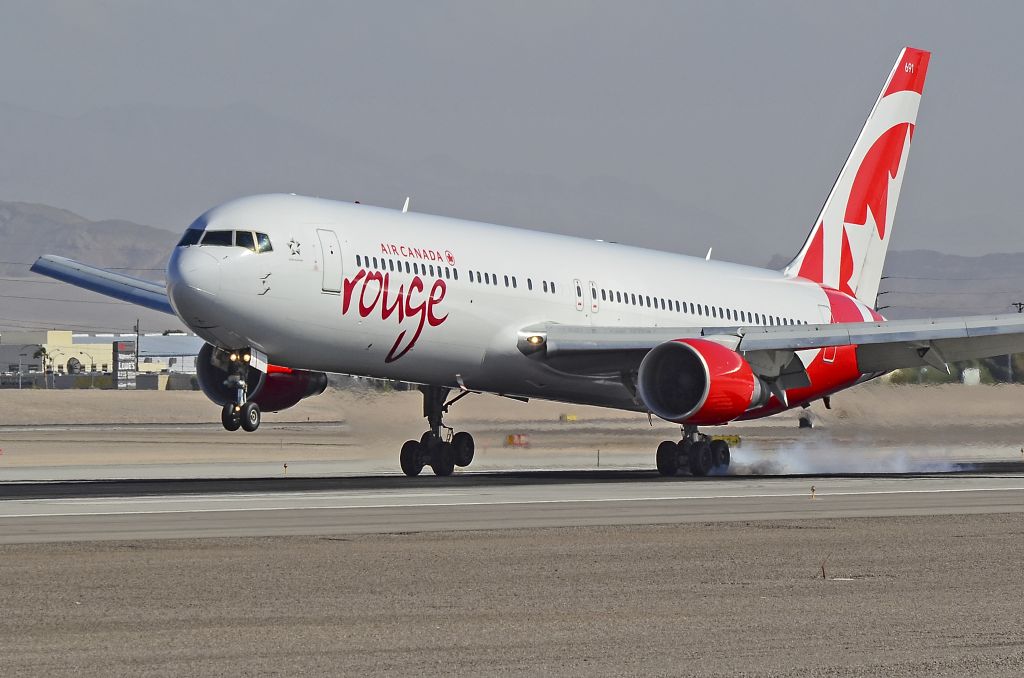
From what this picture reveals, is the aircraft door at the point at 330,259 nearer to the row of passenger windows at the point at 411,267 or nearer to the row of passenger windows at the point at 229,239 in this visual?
the row of passenger windows at the point at 411,267

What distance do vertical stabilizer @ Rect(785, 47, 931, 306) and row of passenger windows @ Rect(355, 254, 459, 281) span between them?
1379 cm

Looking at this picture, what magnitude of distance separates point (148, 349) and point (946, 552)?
555ft

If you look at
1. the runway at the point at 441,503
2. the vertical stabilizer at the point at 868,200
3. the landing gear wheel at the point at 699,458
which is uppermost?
the vertical stabilizer at the point at 868,200

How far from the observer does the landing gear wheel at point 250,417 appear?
27.8 meters

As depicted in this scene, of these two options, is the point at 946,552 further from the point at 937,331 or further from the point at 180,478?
the point at 180,478

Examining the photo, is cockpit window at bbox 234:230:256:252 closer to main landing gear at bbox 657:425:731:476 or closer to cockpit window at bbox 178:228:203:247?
cockpit window at bbox 178:228:203:247

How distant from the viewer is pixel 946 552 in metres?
17.1

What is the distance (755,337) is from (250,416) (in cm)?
1064

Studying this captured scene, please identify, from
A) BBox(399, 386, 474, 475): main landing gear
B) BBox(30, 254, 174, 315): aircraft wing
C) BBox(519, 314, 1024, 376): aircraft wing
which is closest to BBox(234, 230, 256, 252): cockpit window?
BBox(519, 314, 1024, 376): aircraft wing

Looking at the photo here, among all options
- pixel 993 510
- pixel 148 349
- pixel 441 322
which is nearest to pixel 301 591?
pixel 993 510

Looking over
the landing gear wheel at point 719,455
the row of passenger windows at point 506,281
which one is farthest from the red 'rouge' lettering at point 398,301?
the landing gear wheel at point 719,455

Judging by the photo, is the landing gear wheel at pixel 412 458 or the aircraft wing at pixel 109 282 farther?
the aircraft wing at pixel 109 282

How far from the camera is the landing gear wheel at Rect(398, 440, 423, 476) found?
116 ft

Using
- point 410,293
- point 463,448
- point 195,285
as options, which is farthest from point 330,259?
point 463,448
